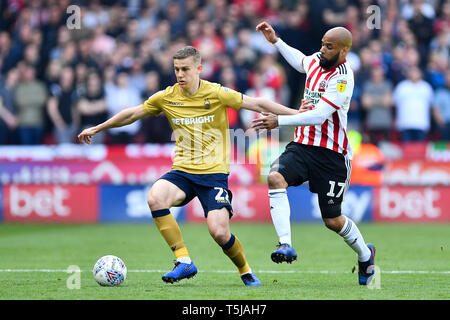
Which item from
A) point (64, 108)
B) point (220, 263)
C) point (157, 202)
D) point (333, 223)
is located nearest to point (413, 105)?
point (64, 108)

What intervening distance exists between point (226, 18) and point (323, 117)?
441 inches

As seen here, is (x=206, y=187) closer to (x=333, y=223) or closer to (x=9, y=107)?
(x=333, y=223)

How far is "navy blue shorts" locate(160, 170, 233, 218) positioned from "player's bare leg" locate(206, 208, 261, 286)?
79 mm

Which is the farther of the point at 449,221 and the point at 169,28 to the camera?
the point at 169,28

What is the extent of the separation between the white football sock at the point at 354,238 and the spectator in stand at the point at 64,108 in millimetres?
10280

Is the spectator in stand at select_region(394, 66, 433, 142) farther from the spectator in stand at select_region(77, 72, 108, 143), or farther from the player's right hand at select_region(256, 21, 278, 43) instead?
the player's right hand at select_region(256, 21, 278, 43)

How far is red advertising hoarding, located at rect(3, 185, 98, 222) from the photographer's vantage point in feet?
52.5

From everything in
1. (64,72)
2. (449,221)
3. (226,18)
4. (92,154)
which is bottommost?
(449,221)

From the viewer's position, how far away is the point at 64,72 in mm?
17438

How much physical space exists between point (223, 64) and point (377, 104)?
3234 millimetres

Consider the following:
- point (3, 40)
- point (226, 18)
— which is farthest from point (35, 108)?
point (226, 18)

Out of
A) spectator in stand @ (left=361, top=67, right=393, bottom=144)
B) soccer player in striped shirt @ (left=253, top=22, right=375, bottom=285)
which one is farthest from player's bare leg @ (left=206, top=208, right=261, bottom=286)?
spectator in stand @ (left=361, top=67, right=393, bottom=144)

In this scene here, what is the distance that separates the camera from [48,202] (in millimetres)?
16016

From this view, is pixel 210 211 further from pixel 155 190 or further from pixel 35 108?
pixel 35 108
